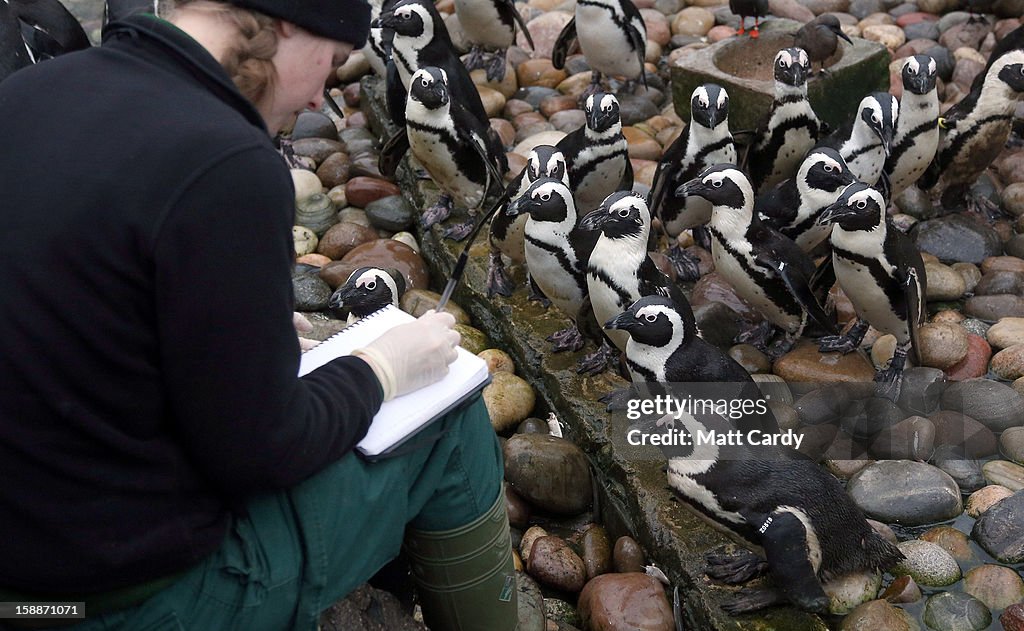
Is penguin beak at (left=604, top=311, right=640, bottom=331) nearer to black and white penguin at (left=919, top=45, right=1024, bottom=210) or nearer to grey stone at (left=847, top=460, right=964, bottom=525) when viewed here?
grey stone at (left=847, top=460, right=964, bottom=525)

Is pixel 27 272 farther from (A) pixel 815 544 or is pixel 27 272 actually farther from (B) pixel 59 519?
(A) pixel 815 544

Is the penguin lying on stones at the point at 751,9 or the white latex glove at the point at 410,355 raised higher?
the white latex glove at the point at 410,355

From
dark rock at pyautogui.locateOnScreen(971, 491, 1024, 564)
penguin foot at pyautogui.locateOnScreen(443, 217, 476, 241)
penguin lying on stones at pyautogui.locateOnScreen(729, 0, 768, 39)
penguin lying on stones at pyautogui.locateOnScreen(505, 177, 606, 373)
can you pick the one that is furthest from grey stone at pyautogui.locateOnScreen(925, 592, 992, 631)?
penguin lying on stones at pyautogui.locateOnScreen(729, 0, 768, 39)

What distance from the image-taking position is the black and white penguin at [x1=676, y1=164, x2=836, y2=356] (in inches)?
160

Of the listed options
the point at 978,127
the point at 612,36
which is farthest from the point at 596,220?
the point at 612,36

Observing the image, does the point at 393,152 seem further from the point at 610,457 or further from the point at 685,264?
the point at 610,457

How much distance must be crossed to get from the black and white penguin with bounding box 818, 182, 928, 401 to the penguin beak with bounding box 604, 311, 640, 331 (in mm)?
1045

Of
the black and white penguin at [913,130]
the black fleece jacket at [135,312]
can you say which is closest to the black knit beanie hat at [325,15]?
the black fleece jacket at [135,312]

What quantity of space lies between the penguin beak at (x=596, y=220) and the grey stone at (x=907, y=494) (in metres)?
1.24

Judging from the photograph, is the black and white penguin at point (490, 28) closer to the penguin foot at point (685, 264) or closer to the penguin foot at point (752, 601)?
the penguin foot at point (685, 264)

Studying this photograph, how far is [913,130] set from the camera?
5.11 metres

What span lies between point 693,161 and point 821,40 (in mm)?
1497

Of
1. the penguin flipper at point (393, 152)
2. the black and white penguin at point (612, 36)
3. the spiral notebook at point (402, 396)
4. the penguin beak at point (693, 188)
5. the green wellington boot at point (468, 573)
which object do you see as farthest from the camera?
the black and white penguin at point (612, 36)

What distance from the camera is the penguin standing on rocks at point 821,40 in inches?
228
